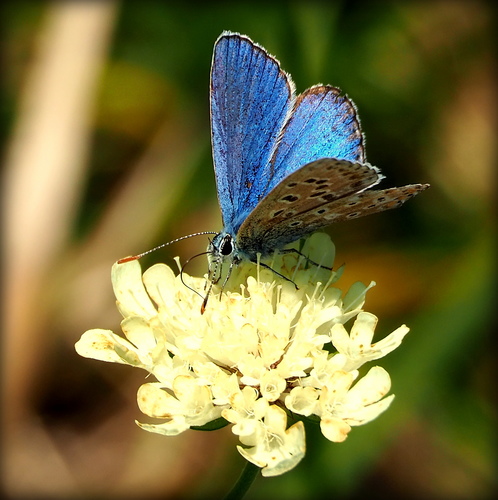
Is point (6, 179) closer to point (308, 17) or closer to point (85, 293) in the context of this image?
point (85, 293)

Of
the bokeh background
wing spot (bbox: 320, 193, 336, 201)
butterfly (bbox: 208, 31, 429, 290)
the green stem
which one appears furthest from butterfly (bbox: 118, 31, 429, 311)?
the bokeh background

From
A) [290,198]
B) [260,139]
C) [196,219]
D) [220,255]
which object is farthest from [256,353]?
[196,219]

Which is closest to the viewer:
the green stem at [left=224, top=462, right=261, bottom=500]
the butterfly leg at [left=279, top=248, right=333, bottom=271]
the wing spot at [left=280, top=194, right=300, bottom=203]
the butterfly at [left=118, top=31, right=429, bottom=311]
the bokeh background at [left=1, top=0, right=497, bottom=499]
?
the green stem at [left=224, top=462, right=261, bottom=500]

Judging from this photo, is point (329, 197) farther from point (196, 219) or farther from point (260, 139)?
point (196, 219)

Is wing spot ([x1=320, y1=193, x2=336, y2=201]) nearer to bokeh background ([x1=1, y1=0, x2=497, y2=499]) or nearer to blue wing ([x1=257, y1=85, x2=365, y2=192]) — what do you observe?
blue wing ([x1=257, y1=85, x2=365, y2=192])

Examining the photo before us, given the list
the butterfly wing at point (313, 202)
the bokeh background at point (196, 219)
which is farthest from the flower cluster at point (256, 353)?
the bokeh background at point (196, 219)

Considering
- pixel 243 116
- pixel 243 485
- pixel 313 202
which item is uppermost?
pixel 243 116

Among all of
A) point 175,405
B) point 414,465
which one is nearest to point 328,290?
point 175,405
